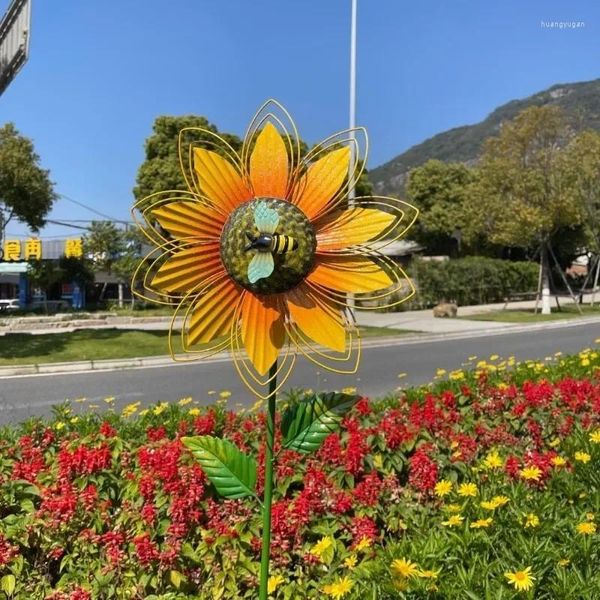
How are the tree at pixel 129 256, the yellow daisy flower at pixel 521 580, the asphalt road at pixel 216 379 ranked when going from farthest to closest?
the tree at pixel 129 256, the asphalt road at pixel 216 379, the yellow daisy flower at pixel 521 580

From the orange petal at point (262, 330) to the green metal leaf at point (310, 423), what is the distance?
23 cm

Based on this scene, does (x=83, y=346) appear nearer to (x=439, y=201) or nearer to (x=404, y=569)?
(x=404, y=569)

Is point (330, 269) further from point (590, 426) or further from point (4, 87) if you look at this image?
point (4, 87)

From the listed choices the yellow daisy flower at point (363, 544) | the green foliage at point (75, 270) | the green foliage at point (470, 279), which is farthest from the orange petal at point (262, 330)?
the green foliage at point (75, 270)

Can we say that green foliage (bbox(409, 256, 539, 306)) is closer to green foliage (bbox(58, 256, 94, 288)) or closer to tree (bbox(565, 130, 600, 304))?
tree (bbox(565, 130, 600, 304))

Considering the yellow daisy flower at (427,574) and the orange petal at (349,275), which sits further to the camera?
the yellow daisy flower at (427,574)

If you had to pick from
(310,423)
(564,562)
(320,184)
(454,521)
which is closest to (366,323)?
(454,521)

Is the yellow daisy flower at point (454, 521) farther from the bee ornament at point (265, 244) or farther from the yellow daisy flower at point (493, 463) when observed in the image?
the bee ornament at point (265, 244)

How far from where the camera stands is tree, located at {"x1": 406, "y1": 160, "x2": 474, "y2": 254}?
36969 millimetres

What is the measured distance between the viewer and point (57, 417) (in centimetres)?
390

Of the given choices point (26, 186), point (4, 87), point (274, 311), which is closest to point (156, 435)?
point (274, 311)

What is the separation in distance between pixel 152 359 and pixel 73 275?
22.6m

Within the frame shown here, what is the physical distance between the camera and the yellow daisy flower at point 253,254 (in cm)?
130

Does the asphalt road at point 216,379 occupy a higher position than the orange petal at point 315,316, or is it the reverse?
the orange petal at point 315,316
